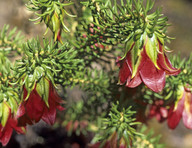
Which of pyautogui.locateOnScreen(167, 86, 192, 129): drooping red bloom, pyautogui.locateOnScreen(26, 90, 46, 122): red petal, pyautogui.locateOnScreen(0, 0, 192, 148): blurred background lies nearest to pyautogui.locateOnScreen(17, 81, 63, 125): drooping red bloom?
pyautogui.locateOnScreen(26, 90, 46, 122): red petal

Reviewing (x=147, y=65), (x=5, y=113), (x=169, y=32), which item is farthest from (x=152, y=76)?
(x=169, y=32)

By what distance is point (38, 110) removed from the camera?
1.77 feet

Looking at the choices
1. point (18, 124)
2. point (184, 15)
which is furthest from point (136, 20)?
point (184, 15)

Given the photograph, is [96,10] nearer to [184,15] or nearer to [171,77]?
[171,77]

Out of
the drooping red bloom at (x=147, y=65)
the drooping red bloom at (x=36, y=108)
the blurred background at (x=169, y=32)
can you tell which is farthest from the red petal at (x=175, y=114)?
the blurred background at (x=169, y=32)

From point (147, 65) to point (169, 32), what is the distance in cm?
138

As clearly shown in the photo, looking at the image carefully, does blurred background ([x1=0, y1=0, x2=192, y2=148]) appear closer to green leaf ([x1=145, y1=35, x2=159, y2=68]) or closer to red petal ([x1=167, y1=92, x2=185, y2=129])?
red petal ([x1=167, y1=92, x2=185, y2=129])

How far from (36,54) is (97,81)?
0.28 metres

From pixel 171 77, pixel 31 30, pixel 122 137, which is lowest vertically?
pixel 122 137

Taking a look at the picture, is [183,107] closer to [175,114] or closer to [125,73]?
[175,114]

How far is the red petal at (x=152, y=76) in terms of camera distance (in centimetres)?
50

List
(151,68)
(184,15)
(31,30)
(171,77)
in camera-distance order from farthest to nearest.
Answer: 1. (184,15)
2. (31,30)
3. (171,77)
4. (151,68)

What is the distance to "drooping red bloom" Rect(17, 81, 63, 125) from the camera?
532 mm

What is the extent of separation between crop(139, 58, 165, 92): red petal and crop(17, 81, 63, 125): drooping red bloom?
185mm
